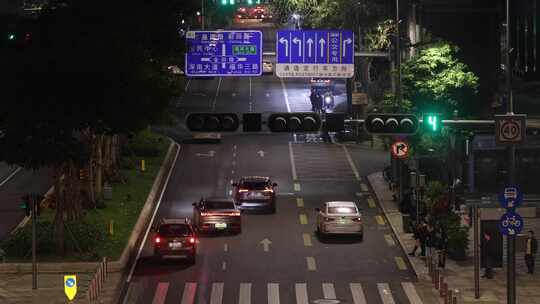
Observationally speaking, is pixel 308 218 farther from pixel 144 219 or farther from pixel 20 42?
pixel 20 42

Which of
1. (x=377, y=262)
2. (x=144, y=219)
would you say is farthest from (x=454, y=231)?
(x=144, y=219)

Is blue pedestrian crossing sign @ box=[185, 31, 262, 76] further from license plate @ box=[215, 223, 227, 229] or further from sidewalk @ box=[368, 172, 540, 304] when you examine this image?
sidewalk @ box=[368, 172, 540, 304]

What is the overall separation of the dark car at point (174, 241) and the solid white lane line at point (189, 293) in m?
2.91

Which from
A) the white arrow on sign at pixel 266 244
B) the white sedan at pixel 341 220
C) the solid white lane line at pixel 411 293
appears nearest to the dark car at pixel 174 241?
the white arrow on sign at pixel 266 244

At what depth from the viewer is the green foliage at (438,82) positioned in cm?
5650

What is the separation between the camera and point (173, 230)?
43.1 m

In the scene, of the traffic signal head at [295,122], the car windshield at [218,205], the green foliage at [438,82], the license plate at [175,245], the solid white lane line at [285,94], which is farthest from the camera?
the solid white lane line at [285,94]

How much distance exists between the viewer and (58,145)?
4200 centimetres

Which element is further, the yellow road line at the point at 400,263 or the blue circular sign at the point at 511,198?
the yellow road line at the point at 400,263

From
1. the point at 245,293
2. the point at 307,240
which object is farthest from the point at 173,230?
the point at 307,240

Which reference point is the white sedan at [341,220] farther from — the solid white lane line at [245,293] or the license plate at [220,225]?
the solid white lane line at [245,293]

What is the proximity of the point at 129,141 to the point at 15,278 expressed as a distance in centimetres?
2823

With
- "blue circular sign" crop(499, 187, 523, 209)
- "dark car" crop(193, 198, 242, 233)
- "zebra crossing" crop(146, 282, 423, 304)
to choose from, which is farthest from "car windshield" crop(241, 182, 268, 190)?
"blue circular sign" crop(499, 187, 523, 209)

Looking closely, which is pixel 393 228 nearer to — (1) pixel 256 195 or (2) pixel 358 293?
(1) pixel 256 195
